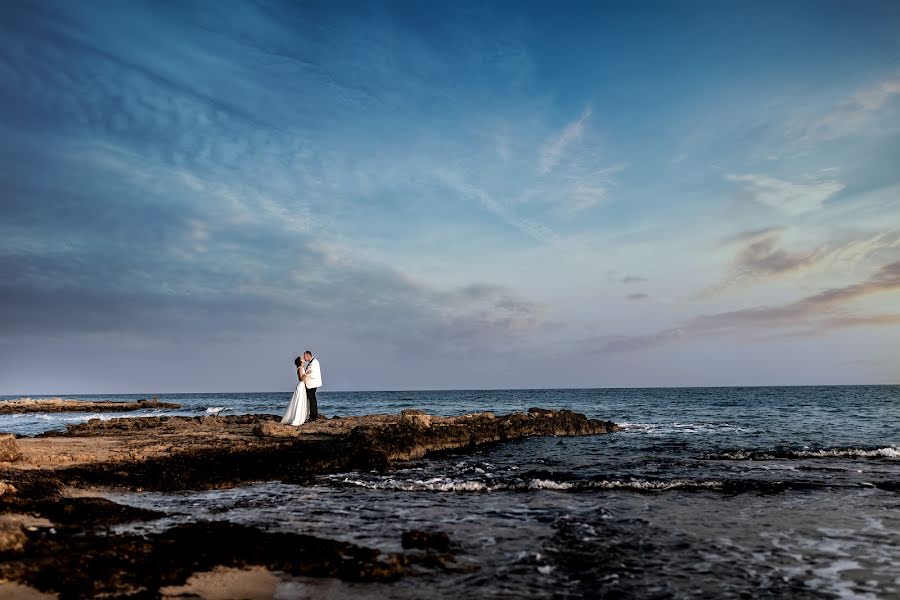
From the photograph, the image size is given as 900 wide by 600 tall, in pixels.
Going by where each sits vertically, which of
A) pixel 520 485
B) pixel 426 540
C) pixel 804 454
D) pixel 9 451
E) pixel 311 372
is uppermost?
pixel 311 372

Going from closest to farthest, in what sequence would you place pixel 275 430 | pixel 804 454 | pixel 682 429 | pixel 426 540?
pixel 426 540 → pixel 804 454 → pixel 275 430 → pixel 682 429

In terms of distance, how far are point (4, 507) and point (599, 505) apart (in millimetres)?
12157

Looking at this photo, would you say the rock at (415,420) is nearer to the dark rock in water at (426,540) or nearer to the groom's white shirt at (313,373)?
the groom's white shirt at (313,373)

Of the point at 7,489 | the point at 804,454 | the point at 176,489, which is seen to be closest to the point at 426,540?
the point at 176,489

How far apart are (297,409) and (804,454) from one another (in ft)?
70.9

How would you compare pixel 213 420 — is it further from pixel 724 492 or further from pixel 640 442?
pixel 724 492

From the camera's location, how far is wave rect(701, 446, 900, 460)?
2098 centimetres

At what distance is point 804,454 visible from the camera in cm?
2162

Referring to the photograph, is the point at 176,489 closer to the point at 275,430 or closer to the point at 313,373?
the point at 275,430

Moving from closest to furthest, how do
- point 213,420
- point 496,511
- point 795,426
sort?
point 496,511 < point 213,420 < point 795,426

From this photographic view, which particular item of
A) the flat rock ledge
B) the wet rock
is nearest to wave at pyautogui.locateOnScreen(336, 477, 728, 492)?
the wet rock

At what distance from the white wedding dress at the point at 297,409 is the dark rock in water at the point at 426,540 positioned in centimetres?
1661

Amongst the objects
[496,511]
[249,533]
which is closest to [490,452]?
[496,511]

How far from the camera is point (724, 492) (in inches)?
559
